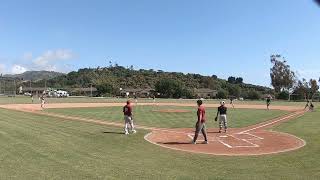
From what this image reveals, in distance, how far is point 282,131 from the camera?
1047 inches

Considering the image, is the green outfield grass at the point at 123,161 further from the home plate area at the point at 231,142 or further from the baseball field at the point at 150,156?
the home plate area at the point at 231,142

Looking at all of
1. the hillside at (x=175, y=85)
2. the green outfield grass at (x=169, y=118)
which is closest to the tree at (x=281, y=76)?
the hillside at (x=175, y=85)

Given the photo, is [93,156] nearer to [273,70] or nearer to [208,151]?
[208,151]

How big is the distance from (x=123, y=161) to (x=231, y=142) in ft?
25.4

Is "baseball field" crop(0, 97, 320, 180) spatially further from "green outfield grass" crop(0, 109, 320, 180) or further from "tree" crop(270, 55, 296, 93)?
"tree" crop(270, 55, 296, 93)

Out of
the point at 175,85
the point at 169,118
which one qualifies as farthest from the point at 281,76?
the point at 169,118

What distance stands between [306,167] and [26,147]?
31.9 ft

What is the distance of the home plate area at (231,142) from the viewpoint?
18538mm

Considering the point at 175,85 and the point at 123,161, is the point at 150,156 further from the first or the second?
the point at 175,85

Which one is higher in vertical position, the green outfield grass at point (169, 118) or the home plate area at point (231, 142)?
the green outfield grass at point (169, 118)

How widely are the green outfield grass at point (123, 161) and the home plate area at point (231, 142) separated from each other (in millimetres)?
925

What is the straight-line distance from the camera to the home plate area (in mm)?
18538

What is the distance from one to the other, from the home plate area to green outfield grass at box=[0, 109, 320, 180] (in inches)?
36.4

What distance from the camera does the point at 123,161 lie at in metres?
15.0
